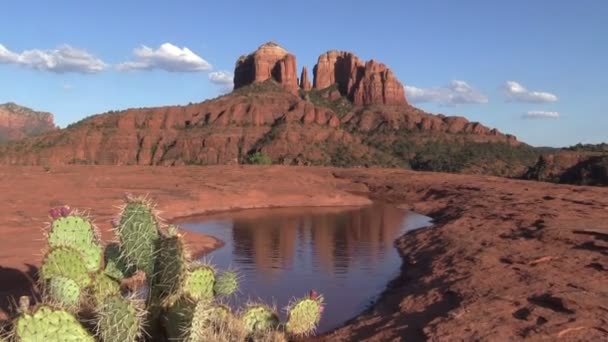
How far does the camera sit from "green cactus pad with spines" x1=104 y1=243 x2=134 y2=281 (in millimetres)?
7156

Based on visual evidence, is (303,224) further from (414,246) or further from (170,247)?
(170,247)

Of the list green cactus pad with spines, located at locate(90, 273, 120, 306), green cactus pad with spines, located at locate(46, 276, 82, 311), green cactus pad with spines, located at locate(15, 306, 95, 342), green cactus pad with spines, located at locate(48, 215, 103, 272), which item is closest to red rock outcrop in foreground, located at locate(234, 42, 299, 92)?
green cactus pad with spines, located at locate(48, 215, 103, 272)

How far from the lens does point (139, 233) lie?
6.62 m

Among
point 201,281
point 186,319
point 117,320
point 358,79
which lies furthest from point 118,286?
point 358,79

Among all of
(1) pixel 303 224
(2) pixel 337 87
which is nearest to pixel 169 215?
(1) pixel 303 224

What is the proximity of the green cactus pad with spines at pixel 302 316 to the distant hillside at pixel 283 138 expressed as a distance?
199ft

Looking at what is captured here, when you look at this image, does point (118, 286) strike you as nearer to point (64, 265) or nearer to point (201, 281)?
point (64, 265)

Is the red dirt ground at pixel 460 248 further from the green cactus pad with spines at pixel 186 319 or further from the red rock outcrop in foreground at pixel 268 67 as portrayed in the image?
the red rock outcrop in foreground at pixel 268 67

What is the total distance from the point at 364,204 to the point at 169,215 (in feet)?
47.5

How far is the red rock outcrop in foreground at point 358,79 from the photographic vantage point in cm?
11769

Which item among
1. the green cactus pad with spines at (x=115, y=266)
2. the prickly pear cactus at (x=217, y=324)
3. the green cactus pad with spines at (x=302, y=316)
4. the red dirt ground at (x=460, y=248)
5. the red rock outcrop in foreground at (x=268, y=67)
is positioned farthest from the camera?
the red rock outcrop in foreground at (x=268, y=67)

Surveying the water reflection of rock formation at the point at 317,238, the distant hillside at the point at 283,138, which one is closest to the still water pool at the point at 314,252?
the water reflection of rock formation at the point at 317,238

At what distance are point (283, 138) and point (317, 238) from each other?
204ft

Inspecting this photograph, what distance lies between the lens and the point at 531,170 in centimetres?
5106
